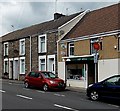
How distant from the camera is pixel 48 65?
98.6 feet

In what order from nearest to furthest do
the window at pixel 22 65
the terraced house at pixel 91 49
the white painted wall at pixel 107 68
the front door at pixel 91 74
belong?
the white painted wall at pixel 107 68 → the terraced house at pixel 91 49 → the front door at pixel 91 74 → the window at pixel 22 65

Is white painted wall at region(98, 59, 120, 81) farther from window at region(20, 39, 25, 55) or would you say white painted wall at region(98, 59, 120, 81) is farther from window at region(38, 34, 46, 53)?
window at region(20, 39, 25, 55)

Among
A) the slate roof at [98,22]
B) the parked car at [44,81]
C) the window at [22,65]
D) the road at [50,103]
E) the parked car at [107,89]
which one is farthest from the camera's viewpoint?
A: the window at [22,65]

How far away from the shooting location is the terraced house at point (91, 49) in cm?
2195

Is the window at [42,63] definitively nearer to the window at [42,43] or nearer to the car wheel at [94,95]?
the window at [42,43]

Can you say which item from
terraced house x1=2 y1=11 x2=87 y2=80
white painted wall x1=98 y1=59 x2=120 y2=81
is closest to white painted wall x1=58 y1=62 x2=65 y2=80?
terraced house x1=2 y1=11 x2=87 y2=80

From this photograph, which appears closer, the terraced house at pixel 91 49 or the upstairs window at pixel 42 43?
the terraced house at pixel 91 49

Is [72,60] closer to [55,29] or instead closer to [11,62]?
[55,29]

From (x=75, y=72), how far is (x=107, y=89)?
1110cm

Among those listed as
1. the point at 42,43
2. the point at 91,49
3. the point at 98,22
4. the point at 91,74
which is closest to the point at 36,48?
the point at 42,43

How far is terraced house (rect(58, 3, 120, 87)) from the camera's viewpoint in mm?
21953

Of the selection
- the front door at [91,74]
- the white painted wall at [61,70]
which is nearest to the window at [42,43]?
the white painted wall at [61,70]

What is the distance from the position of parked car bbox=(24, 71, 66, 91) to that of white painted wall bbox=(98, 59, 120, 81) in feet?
10.4

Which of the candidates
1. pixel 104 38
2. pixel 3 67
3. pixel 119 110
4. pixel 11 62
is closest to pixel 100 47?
pixel 104 38
